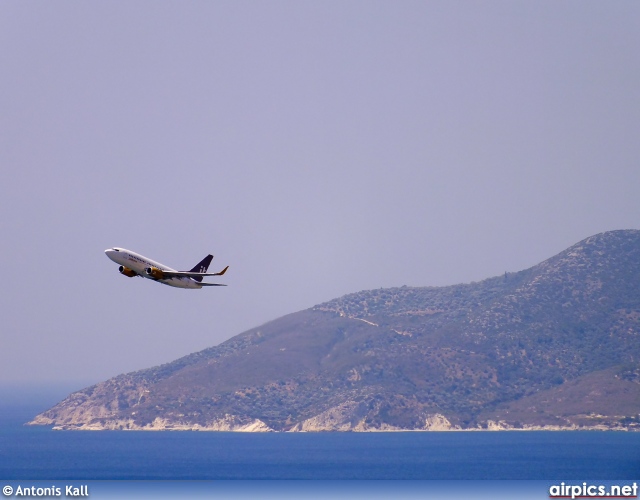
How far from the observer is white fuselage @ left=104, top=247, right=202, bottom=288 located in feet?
419

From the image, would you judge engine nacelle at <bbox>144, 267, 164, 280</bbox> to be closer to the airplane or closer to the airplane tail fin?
the airplane

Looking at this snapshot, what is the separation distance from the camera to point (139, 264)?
128 m


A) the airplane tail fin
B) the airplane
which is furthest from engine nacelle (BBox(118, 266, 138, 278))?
the airplane tail fin

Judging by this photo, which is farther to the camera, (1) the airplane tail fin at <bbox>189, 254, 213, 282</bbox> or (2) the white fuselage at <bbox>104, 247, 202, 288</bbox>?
(1) the airplane tail fin at <bbox>189, 254, 213, 282</bbox>

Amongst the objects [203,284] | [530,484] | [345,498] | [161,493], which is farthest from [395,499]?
[203,284]

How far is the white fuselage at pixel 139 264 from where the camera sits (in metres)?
128

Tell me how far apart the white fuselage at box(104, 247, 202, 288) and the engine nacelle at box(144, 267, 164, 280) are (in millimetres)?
261

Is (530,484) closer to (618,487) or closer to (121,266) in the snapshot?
(618,487)

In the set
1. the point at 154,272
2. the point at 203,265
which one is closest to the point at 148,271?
the point at 154,272

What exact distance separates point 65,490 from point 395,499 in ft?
194

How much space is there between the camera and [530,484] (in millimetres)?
186500

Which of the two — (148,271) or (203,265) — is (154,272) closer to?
(148,271)

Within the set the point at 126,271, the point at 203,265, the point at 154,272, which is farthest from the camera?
the point at 203,265

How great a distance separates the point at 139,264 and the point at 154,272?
2021mm
